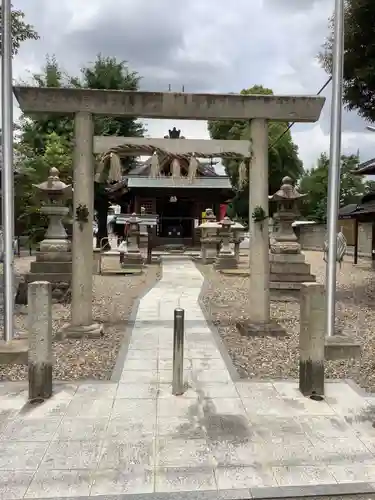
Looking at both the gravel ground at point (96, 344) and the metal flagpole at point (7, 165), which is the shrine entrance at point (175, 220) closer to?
the gravel ground at point (96, 344)

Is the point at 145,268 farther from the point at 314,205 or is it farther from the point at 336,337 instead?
the point at 314,205

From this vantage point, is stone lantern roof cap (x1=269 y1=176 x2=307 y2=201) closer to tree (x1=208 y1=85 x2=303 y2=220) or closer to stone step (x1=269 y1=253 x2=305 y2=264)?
stone step (x1=269 y1=253 x2=305 y2=264)

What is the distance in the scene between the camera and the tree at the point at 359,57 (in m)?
9.99

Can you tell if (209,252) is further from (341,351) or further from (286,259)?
(341,351)

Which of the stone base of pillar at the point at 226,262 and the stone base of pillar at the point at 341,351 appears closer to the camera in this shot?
the stone base of pillar at the point at 341,351

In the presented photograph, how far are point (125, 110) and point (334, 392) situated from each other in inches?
207

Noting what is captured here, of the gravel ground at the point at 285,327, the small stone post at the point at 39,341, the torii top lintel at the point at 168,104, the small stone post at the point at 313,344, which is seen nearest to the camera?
the small stone post at the point at 39,341

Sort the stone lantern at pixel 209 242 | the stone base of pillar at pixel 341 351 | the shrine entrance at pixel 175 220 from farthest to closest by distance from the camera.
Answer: the shrine entrance at pixel 175 220 < the stone lantern at pixel 209 242 < the stone base of pillar at pixel 341 351

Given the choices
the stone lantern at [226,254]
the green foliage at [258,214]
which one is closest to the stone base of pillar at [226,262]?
the stone lantern at [226,254]

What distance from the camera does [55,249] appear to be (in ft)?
37.7

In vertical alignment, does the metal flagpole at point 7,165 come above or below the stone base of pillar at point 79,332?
above

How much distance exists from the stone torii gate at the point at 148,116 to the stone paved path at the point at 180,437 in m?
2.05

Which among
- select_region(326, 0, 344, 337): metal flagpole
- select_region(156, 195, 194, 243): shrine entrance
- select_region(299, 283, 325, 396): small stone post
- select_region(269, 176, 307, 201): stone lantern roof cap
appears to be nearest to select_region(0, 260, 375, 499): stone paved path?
select_region(299, 283, 325, 396): small stone post

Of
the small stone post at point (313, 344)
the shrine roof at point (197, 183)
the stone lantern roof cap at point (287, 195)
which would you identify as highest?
the shrine roof at point (197, 183)
